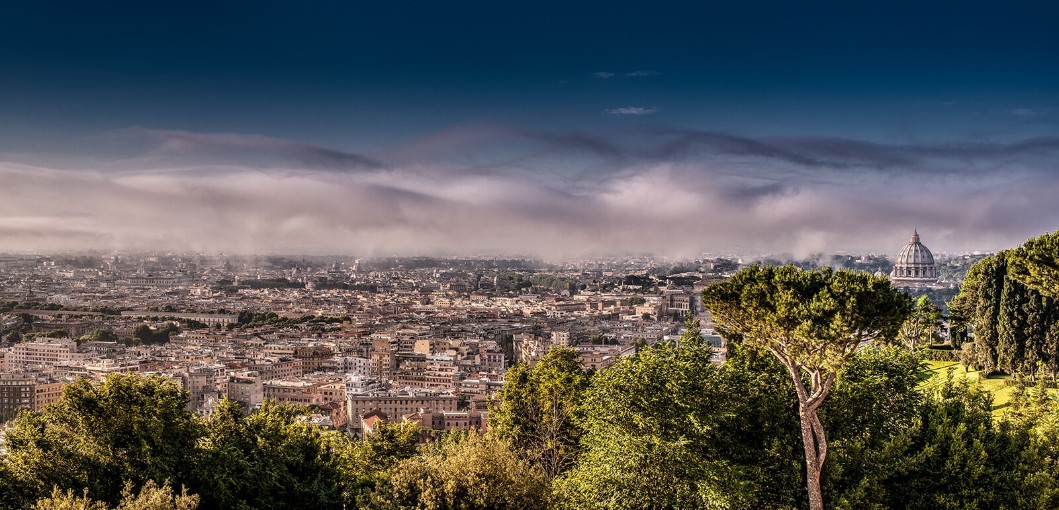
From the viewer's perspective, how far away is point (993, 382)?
21.1 meters

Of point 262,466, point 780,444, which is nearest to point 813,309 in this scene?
point 780,444

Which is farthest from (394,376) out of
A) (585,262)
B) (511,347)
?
(585,262)

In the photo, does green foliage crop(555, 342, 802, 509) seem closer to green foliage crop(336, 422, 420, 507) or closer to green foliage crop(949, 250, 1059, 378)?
green foliage crop(336, 422, 420, 507)

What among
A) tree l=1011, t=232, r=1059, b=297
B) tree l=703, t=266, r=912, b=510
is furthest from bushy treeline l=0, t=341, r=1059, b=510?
tree l=1011, t=232, r=1059, b=297

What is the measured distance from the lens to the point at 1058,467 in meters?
9.68

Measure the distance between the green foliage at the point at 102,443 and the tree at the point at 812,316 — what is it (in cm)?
772

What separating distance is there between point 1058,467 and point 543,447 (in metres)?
8.29

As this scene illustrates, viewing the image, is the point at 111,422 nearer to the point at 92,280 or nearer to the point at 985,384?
the point at 985,384

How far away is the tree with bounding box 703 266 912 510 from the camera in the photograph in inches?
318

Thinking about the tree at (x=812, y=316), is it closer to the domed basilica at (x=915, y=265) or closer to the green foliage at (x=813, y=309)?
the green foliage at (x=813, y=309)

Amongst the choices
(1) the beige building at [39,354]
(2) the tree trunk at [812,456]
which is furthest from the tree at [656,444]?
(1) the beige building at [39,354]

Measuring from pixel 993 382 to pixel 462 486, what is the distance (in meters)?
17.1

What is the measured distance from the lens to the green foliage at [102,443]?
10.5 meters

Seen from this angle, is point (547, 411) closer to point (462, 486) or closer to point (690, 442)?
point (462, 486)
